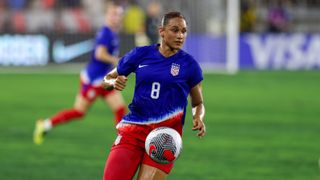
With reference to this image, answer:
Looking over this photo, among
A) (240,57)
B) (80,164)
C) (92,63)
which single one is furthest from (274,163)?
(240,57)

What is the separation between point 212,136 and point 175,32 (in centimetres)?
758

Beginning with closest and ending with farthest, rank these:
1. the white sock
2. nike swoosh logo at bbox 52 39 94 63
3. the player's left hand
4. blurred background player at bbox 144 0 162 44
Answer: the player's left hand, the white sock, nike swoosh logo at bbox 52 39 94 63, blurred background player at bbox 144 0 162 44

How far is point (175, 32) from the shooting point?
725 cm

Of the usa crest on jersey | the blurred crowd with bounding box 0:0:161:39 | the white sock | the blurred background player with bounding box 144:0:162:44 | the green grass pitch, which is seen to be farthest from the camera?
the blurred crowd with bounding box 0:0:161:39

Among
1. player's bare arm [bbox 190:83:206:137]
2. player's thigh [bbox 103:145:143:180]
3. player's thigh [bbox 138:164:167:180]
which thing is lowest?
player's thigh [bbox 138:164:167:180]

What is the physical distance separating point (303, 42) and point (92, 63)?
16935 mm

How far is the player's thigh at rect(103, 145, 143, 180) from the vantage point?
7.15m

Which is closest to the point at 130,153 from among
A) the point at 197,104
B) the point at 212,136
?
the point at 197,104

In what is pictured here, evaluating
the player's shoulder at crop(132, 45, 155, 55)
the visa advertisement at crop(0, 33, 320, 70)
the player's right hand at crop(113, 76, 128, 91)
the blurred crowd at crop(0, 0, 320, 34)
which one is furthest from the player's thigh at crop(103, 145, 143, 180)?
the blurred crowd at crop(0, 0, 320, 34)

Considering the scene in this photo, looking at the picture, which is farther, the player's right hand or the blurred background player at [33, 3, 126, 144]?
the blurred background player at [33, 3, 126, 144]

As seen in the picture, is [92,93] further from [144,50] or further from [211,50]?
[211,50]

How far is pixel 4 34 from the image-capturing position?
29969 mm

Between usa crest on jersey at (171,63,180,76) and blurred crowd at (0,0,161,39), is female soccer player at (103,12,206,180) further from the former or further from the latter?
blurred crowd at (0,0,161,39)

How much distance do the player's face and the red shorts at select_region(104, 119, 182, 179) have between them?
0.68 m
